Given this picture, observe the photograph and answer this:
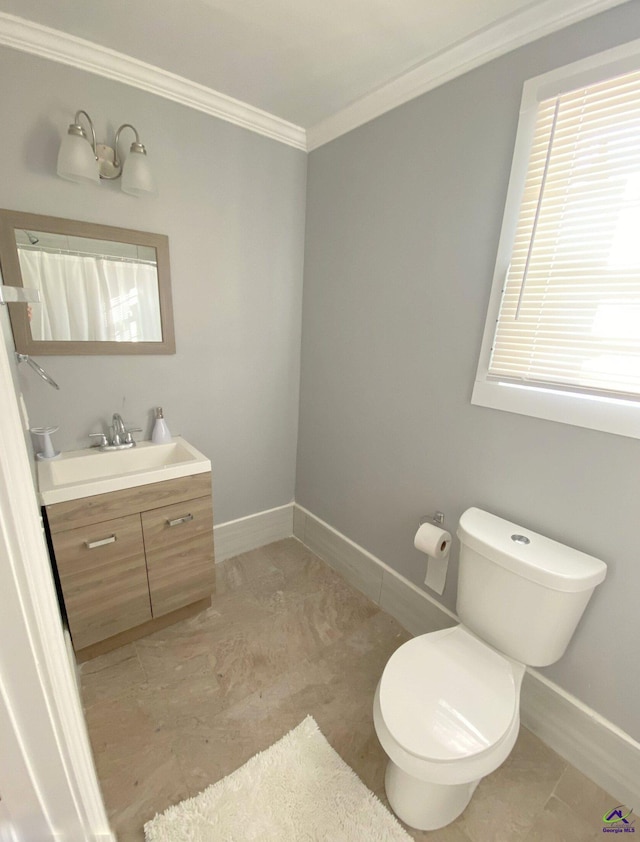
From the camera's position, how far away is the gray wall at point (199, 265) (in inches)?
55.9

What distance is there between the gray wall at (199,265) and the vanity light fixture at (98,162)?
7 cm

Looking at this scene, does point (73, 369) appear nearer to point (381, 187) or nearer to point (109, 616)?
point (109, 616)

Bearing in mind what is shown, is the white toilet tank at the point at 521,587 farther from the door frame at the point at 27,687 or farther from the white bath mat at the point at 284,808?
the door frame at the point at 27,687

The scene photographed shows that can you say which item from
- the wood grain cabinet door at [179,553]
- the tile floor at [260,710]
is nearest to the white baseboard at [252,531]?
the tile floor at [260,710]

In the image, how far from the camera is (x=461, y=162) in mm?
1395

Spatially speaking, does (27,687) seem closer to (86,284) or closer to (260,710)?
(260,710)

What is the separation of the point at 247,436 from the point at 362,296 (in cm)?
105

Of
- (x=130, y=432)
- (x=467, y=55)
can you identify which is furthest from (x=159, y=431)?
(x=467, y=55)

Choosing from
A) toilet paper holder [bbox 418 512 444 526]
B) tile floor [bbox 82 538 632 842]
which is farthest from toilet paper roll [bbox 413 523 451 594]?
tile floor [bbox 82 538 632 842]

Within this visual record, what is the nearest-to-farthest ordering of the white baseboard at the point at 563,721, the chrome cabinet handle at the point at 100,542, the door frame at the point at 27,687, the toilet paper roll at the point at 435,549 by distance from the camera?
the door frame at the point at 27,687
the white baseboard at the point at 563,721
the chrome cabinet handle at the point at 100,542
the toilet paper roll at the point at 435,549

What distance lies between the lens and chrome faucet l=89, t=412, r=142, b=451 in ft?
5.75

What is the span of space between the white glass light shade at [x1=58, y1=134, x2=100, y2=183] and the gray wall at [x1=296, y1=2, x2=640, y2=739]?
108cm

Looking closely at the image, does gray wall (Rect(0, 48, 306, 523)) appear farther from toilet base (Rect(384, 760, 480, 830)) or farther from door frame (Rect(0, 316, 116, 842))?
toilet base (Rect(384, 760, 480, 830))

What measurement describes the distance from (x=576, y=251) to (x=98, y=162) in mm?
1784
